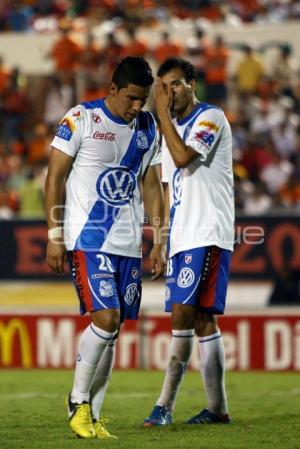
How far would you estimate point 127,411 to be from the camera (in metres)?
8.70

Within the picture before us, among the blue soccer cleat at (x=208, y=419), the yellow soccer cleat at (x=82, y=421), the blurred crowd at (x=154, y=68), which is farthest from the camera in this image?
the blurred crowd at (x=154, y=68)

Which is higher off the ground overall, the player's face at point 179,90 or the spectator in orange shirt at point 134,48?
the spectator in orange shirt at point 134,48

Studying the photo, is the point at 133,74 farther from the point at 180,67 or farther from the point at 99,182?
the point at 99,182

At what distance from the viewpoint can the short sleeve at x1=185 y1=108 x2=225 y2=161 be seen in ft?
24.5

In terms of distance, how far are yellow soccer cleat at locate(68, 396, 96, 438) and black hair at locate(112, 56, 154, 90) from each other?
6.05ft

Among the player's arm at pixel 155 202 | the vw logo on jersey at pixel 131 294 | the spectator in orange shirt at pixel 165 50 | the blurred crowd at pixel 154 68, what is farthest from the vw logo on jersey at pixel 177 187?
the spectator in orange shirt at pixel 165 50

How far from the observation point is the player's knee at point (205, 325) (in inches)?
300

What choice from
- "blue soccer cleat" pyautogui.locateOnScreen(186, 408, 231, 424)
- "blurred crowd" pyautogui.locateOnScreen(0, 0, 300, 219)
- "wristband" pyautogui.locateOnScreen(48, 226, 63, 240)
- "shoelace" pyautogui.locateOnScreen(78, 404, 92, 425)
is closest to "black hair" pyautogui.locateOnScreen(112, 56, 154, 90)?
"wristband" pyautogui.locateOnScreen(48, 226, 63, 240)

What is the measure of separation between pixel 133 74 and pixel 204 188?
2.95 ft

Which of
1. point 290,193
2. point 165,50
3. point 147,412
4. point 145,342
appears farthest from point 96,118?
point 165,50

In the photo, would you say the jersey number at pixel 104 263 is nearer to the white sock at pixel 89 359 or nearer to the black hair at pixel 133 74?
the white sock at pixel 89 359

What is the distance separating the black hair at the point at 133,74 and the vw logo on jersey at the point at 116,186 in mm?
502

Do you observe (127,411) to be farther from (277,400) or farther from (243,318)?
(243,318)

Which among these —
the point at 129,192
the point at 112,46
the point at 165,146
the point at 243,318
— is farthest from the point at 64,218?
the point at 112,46
